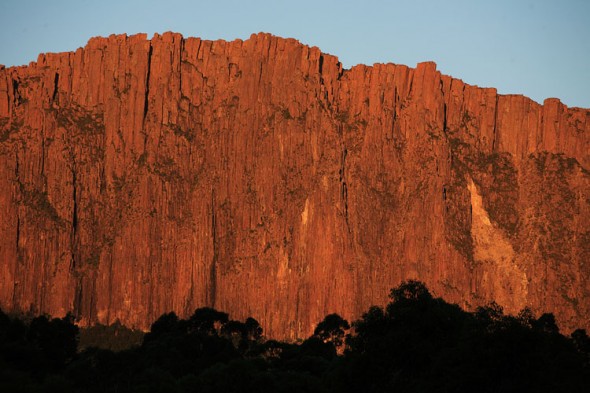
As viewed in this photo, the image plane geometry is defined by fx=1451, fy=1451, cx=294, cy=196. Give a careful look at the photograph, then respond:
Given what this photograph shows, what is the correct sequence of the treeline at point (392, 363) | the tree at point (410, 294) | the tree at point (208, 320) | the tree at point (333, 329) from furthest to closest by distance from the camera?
the tree at point (333, 329), the tree at point (208, 320), the tree at point (410, 294), the treeline at point (392, 363)

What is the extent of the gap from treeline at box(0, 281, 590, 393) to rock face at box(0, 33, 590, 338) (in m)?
57.4

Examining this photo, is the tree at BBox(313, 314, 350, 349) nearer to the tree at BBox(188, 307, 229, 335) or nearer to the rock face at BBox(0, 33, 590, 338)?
the rock face at BBox(0, 33, 590, 338)

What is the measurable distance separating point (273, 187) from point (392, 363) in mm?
92040

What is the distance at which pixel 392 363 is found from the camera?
7362cm

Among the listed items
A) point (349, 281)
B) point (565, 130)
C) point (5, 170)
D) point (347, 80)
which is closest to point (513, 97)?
point (565, 130)

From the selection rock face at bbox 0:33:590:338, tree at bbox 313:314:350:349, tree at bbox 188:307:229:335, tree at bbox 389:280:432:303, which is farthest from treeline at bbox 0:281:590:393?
rock face at bbox 0:33:590:338

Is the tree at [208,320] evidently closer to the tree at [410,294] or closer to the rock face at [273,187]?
the rock face at [273,187]

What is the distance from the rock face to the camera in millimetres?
160250

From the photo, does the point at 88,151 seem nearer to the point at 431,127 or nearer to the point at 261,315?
the point at 261,315

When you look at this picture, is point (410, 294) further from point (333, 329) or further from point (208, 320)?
point (333, 329)

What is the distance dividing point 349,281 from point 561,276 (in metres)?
23.6

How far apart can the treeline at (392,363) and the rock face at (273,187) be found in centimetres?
5739

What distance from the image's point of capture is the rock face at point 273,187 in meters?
160

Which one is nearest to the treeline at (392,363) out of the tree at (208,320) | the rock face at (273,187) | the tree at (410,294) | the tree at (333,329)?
the tree at (410,294)
